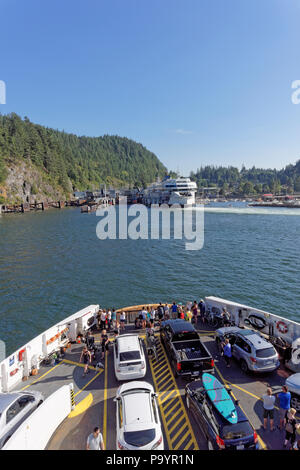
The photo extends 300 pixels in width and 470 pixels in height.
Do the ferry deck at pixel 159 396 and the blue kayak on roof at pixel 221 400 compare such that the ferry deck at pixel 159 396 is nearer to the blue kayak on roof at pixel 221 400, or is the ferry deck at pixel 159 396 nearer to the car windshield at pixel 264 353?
the car windshield at pixel 264 353

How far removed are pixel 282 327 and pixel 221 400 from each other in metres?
7.18

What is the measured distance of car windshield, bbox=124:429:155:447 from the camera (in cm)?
679

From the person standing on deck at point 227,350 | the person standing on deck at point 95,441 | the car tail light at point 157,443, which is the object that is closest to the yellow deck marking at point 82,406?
the person standing on deck at point 95,441

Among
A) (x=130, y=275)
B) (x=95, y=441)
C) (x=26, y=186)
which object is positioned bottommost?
(x=130, y=275)

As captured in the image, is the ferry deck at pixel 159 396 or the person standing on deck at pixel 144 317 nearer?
the ferry deck at pixel 159 396

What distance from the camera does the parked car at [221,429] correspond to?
6859mm

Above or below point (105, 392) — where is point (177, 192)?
above

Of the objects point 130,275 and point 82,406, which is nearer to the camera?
point 82,406

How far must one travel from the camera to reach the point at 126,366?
35.4 feet

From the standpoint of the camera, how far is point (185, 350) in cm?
1170

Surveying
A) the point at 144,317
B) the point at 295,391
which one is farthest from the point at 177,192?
the point at 295,391

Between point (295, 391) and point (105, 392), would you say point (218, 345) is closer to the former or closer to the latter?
point (295, 391)

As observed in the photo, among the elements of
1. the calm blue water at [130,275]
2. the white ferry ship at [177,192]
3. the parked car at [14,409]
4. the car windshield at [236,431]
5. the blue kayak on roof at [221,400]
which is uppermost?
the white ferry ship at [177,192]
